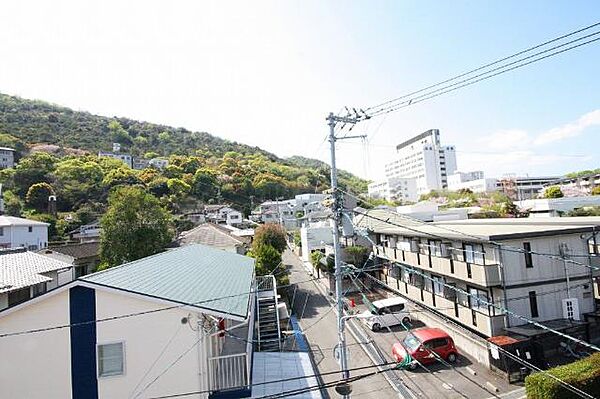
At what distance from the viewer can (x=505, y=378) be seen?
449 inches

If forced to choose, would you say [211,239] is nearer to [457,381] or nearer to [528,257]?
[457,381]

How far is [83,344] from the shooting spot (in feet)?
22.3

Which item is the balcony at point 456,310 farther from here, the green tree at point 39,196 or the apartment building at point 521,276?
the green tree at point 39,196

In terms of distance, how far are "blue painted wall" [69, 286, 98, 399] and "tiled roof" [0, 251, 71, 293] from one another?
17.2 feet

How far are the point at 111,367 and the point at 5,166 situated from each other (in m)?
68.9

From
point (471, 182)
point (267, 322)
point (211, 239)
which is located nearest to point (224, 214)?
point (211, 239)

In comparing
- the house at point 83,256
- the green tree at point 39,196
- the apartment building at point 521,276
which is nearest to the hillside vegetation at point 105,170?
the green tree at point 39,196

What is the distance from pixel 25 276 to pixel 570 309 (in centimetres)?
2156

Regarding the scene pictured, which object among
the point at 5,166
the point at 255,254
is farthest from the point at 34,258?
the point at 5,166

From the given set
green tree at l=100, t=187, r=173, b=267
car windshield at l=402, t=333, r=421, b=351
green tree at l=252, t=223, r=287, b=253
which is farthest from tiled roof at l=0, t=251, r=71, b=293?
green tree at l=252, t=223, r=287, b=253

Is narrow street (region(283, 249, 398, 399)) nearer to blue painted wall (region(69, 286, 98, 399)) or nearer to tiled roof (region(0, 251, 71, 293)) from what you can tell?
blue painted wall (region(69, 286, 98, 399))

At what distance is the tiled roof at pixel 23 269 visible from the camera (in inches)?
434

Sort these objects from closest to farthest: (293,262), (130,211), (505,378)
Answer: (505,378), (130,211), (293,262)

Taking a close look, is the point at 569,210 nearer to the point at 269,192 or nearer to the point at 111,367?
the point at 111,367
